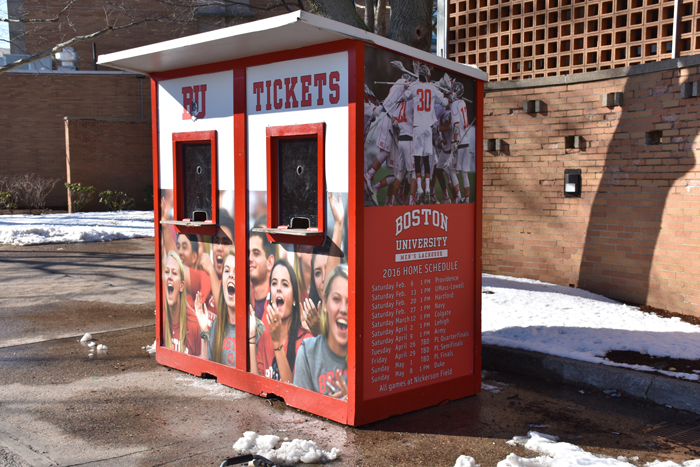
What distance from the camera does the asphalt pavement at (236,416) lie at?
413 cm

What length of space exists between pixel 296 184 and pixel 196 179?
130cm

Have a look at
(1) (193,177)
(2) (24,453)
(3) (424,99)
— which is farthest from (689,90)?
(2) (24,453)

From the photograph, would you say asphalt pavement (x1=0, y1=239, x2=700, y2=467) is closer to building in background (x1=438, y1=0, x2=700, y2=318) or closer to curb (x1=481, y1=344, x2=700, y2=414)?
curb (x1=481, y1=344, x2=700, y2=414)

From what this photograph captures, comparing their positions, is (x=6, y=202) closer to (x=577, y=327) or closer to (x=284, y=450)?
(x=577, y=327)

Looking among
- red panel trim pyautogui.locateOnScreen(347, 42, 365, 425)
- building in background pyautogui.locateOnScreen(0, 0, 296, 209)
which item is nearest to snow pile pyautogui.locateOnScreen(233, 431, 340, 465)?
red panel trim pyautogui.locateOnScreen(347, 42, 365, 425)

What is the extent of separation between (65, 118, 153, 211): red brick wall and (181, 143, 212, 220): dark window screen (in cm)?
2274

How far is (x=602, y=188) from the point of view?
8180mm

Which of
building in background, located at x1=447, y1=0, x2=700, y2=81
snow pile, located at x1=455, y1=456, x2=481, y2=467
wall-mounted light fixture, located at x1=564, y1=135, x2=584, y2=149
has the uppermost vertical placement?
building in background, located at x1=447, y1=0, x2=700, y2=81

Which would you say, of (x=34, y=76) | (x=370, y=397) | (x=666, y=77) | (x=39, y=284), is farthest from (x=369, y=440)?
(x=34, y=76)

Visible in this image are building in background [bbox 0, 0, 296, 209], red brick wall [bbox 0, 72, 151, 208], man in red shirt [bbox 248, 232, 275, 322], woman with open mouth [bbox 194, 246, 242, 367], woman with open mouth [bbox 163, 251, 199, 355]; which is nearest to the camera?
man in red shirt [bbox 248, 232, 275, 322]

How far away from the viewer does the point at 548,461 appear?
3924mm

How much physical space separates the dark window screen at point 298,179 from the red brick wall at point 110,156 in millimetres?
23857

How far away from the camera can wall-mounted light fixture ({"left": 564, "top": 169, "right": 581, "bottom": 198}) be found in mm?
8375

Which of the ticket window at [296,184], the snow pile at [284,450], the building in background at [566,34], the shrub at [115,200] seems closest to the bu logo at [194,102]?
the ticket window at [296,184]
